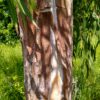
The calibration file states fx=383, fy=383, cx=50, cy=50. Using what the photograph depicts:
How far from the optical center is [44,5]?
1669 mm

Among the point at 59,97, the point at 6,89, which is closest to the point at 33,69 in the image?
the point at 59,97

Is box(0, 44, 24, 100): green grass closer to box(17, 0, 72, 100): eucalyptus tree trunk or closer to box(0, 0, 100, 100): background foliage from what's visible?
box(0, 0, 100, 100): background foliage

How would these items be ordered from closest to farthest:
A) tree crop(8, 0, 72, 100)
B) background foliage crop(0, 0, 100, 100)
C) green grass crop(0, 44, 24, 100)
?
tree crop(8, 0, 72, 100), background foliage crop(0, 0, 100, 100), green grass crop(0, 44, 24, 100)

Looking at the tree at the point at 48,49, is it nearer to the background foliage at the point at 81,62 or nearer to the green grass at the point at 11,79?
the background foliage at the point at 81,62

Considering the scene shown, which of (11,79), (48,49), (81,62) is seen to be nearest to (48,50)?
(48,49)

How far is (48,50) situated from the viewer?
5.56 feet

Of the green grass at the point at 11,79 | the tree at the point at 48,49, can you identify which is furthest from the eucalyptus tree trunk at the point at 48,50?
the green grass at the point at 11,79

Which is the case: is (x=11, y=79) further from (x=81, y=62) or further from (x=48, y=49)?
(x=48, y=49)

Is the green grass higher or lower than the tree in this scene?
lower

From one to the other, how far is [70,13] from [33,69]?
1.01ft

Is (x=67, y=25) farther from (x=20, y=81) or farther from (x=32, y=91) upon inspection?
(x=20, y=81)

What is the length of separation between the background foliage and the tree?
0.59ft

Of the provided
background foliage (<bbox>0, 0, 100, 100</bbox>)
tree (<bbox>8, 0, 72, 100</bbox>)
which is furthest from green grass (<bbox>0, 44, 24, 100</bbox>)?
tree (<bbox>8, 0, 72, 100</bbox>)

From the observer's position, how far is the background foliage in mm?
2812
